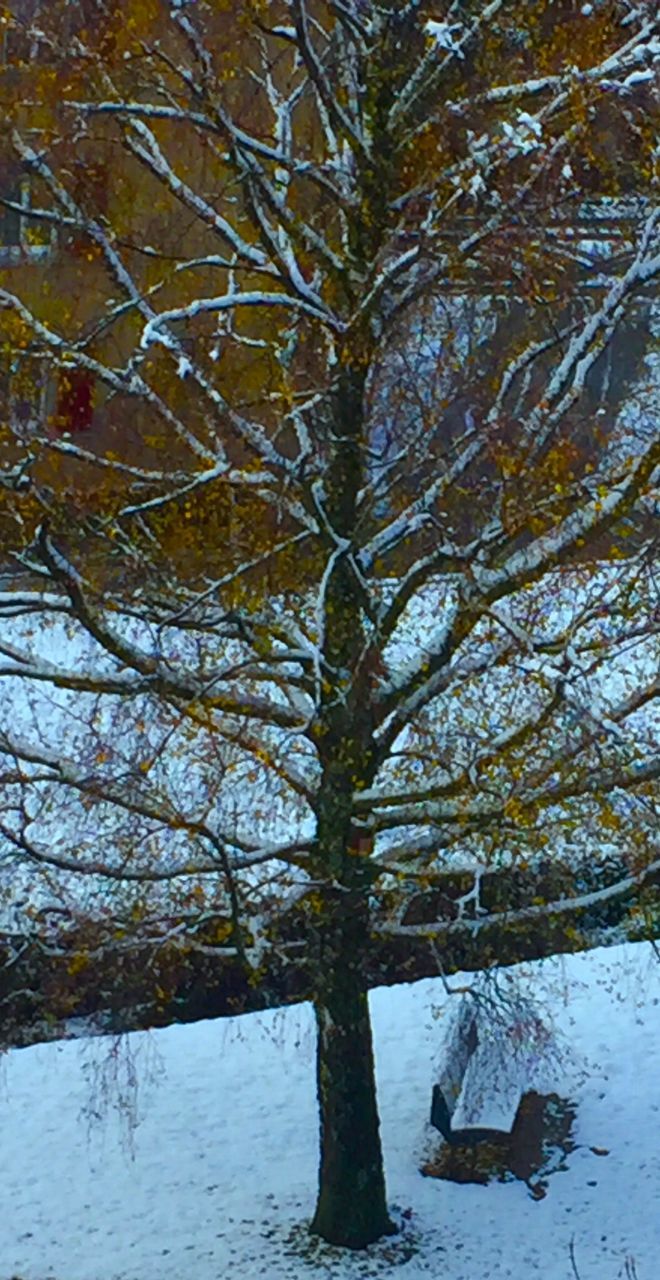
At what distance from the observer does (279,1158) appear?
1077 centimetres

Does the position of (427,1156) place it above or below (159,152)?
below

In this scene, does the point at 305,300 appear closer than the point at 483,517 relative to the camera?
Yes

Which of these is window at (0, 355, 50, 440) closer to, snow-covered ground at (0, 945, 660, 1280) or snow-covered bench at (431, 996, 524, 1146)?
snow-covered ground at (0, 945, 660, 1280)

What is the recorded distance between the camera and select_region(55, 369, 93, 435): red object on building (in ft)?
27.8

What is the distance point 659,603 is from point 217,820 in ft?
8.19

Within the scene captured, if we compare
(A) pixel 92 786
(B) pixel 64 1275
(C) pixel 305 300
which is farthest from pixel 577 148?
(B) pixel 64 1275

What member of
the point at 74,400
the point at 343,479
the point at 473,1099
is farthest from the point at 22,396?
the point at 473,1099

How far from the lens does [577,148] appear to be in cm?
770

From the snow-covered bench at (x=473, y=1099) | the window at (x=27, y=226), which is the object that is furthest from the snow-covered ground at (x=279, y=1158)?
the window at (x=27, y=226)

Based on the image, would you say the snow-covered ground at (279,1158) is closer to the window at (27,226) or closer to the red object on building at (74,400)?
the red object on building at (74,400)

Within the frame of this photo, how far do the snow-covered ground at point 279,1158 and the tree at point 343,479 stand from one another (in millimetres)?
765

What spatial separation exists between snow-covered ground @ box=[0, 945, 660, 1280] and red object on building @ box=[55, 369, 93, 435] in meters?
3.31

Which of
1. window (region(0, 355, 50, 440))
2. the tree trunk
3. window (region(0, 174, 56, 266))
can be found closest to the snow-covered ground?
the tree trunk

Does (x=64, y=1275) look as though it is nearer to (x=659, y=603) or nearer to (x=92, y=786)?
(x=92, y=786)
